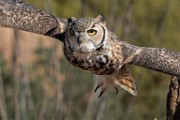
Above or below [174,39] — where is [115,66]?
above

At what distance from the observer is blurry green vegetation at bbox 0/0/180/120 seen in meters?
5.27

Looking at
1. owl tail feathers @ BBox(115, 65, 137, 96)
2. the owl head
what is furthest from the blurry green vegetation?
the owl head

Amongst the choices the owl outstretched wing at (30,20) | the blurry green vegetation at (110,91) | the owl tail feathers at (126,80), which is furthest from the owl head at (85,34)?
the blurry green vegetation at (110,91)

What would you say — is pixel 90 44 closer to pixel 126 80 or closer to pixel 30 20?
pixel 30 20

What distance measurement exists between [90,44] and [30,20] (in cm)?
42

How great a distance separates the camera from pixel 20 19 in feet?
14.6

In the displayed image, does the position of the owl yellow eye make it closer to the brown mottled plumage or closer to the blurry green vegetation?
the brown mottled plumage

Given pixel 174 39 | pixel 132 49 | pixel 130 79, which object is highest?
pixel 132 49

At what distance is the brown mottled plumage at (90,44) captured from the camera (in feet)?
13.8

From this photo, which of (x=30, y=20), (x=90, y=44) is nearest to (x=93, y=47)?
(x=90, y=44)

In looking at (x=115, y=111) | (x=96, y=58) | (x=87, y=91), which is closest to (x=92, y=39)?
(x=96, y=58)

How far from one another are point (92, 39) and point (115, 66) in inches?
11.4

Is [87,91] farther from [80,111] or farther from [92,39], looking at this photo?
[92,39]

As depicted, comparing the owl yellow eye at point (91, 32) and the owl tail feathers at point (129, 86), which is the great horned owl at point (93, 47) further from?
the owl tail feathers at point (129, 86)
